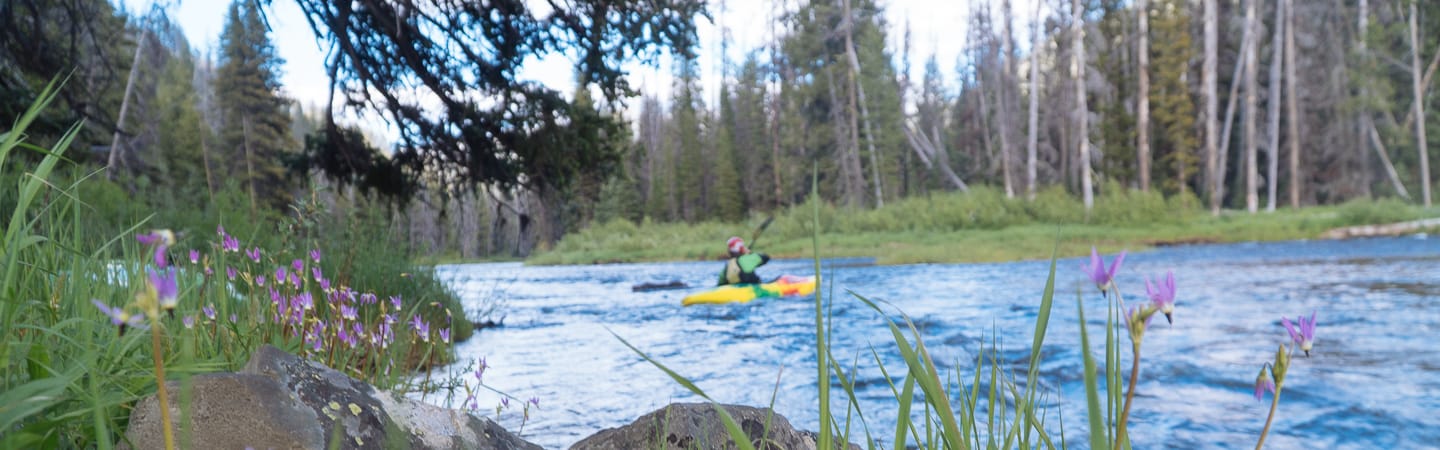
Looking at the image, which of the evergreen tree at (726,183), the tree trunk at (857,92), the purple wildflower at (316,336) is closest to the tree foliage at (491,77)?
the purple wildflower at (316,336)

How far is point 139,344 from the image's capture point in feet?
6.95

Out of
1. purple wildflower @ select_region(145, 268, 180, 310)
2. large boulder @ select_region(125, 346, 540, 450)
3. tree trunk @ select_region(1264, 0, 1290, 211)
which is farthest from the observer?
tree trunk @ select_region(1264, 0, 1290, 211)

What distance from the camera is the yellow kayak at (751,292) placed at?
11969 millimetres

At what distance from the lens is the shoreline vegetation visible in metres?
22.0

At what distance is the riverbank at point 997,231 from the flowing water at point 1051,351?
657 centimetres

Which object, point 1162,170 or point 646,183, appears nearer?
point 1162,170

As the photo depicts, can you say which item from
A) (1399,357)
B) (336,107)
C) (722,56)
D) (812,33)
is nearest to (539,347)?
(336,107)

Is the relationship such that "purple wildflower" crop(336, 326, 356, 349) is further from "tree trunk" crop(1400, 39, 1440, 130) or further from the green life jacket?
"tree trunk" crop(1400, 39, 1440, 130)

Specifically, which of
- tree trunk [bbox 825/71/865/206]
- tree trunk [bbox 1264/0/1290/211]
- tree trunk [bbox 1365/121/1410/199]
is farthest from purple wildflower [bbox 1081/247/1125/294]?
tree trunk [bbox 1365/121/1410/199]

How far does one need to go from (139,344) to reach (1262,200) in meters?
41.5

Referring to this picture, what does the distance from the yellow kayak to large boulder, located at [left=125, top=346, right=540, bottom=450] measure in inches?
383

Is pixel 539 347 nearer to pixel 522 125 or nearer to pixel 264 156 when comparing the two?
pixel 522 125

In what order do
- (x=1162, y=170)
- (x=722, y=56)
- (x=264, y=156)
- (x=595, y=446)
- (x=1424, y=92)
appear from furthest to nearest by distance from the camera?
(x=722, y=56) → (x=1162, y=170) → (x=1424, y=92) → (x=264, y=156) → (x=595, y=446)

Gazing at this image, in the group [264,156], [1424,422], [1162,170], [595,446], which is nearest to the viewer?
[595,446]
